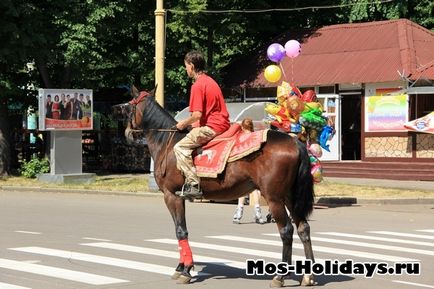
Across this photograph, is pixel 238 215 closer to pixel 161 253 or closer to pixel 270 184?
pixel 161 253

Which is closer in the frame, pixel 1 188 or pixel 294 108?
pixel 294 108

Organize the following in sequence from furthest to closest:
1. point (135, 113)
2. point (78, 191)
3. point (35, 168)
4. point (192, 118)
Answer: point (35, 168)
point (78, 191)
point (135, 113)
point (192, 118)

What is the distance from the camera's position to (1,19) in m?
27.0

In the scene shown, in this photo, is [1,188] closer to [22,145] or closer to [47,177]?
[47,177]

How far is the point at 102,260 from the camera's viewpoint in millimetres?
10227

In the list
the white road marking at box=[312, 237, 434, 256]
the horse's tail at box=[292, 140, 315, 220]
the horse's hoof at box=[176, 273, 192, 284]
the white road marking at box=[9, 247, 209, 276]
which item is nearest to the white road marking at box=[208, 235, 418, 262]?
the white road marking at box=[312, 237, 434, 256]

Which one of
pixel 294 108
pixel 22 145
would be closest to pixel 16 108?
pixel 22 145

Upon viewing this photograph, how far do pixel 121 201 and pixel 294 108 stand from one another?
22.9 ft

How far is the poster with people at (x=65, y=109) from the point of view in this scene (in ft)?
84.8

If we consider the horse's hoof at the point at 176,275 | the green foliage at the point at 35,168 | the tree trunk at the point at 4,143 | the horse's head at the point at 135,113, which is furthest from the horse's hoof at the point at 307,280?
the tree trunk at the point at 4,143

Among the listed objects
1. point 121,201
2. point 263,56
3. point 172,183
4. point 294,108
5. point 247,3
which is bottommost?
point 121,201

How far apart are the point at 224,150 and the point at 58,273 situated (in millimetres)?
2633

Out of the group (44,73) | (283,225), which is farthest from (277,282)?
(44,73)

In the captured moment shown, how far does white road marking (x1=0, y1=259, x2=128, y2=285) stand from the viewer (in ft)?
28.9
